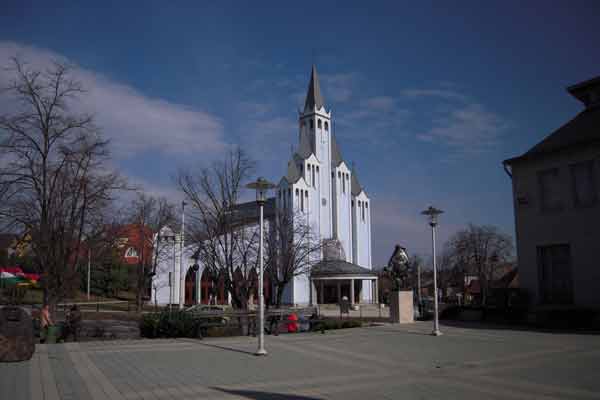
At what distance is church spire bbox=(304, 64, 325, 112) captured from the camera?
69250 millimetres

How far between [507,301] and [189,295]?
150 feet

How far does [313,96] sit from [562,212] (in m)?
51.6

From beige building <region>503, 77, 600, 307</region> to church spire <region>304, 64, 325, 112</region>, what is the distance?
156 ft

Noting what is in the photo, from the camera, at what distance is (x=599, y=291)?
1964cm

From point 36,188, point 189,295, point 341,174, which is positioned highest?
point 341,174

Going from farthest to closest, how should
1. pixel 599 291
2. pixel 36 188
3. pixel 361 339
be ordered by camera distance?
pixel 599 291, pixel 36 188, pixel 361 339

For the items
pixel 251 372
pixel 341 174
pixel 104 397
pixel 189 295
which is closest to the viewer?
pixel 104 397

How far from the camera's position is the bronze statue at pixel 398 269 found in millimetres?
22094

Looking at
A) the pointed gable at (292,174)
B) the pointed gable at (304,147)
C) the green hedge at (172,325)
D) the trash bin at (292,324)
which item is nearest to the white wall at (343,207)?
the pointed gable at (304,147)

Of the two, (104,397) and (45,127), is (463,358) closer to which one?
(104,397)

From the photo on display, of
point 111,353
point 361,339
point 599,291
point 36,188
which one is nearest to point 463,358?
point 361,339

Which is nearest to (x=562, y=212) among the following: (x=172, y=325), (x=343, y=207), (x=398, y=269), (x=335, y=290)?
(x=398, y=269)

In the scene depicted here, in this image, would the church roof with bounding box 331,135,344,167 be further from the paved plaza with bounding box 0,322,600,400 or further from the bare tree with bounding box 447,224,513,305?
the paved plaza with bounding box 0,322,600,400

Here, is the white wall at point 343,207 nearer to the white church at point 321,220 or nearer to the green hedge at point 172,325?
the white church at point 321,220
